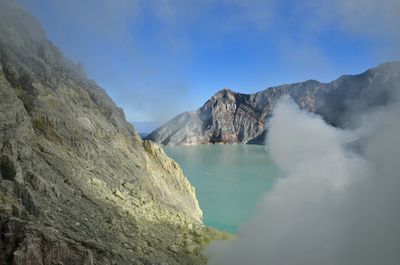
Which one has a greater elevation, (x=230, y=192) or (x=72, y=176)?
(x=230, y=192)

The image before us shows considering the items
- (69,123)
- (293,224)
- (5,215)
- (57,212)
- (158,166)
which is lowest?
(5,215)

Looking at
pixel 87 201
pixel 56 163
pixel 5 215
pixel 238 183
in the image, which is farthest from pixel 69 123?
pixel 238 183

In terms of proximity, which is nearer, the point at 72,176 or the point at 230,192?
the point at 72,176

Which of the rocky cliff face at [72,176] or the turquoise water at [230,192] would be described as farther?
the turquoise water at [230,192]

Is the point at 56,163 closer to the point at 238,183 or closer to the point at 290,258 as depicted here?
the point at 290,258

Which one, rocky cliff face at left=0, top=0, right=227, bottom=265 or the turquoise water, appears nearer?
rocky cliff face at left=0, top=0, right=227, bottom=265

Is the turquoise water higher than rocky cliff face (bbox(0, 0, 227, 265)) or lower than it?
higher

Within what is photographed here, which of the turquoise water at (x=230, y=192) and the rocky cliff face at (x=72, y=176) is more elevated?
the turquoise water at (x=230, y=192)

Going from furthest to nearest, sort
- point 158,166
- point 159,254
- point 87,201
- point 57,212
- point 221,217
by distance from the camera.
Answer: point 221,217
point 158,166
point 87,201
point 159,254
point 57,212
